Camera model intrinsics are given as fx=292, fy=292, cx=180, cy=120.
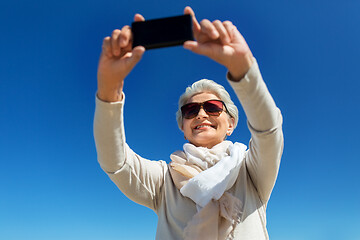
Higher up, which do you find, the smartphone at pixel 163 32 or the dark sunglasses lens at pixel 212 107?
the dark sunglasses lens at pixel 212 107

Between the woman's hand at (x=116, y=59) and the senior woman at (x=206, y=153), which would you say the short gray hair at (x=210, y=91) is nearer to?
the senior woman at (x=206, y=153)

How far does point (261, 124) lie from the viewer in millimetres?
2652

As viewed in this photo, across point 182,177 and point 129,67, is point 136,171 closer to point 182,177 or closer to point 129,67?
point 182,177

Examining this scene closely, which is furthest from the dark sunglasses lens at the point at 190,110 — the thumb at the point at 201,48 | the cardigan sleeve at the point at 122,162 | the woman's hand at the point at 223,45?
the thumb at the point at 201,48

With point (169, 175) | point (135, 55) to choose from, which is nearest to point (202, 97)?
point (169, 175)

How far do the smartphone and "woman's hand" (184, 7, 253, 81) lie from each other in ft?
0.28

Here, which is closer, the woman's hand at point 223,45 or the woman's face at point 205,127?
the woman's hand at point 223,45

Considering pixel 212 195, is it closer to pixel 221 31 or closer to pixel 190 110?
pixel 190 110

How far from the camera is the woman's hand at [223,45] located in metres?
2.28

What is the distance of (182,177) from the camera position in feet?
11.0

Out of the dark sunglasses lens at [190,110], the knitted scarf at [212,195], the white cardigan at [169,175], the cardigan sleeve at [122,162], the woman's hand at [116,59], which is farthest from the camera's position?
the dark sunglasses lens at [190,110]

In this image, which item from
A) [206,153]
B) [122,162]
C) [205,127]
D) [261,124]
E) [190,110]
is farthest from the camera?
[190,110]

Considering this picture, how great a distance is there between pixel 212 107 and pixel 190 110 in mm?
295

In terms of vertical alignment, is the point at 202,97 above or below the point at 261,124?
above
